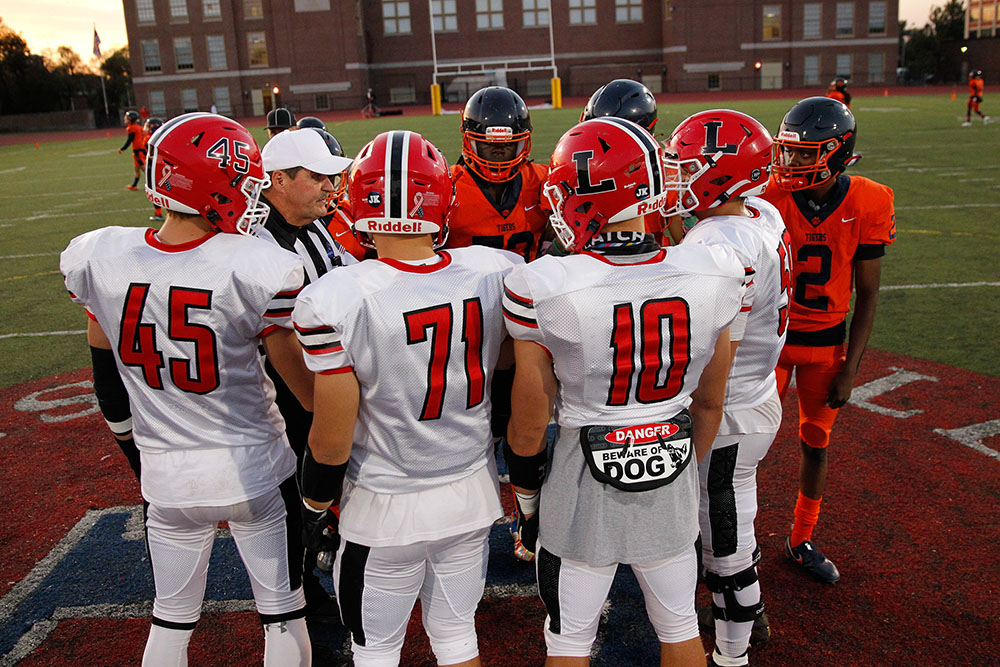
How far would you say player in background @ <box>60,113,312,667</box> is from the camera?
2.58 metres

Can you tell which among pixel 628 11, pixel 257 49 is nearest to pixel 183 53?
pixel 257 49

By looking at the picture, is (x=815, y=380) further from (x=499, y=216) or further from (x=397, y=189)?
(x=397, y=189)

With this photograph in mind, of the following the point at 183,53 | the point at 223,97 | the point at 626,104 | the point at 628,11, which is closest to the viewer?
the point at 626,104

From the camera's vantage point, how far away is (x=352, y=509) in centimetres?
257

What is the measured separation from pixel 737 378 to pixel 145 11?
195 feet

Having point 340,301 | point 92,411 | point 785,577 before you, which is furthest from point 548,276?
point 92,411

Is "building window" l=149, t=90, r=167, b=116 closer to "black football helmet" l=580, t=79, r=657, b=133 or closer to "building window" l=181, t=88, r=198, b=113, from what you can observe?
"building window" l=181, t=88, r=198, b=113

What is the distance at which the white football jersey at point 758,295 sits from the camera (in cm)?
303

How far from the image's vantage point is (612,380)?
2.44 metres

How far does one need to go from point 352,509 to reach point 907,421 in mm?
4501

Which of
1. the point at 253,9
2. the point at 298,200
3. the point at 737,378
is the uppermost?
the point at 253,9

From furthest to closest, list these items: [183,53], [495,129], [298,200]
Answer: [183,53], [495,129], [298,200]

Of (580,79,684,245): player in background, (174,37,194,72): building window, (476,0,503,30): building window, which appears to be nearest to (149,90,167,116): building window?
(174,37,194,72): building window

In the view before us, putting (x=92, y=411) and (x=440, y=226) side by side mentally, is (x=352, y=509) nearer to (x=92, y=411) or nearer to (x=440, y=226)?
(x=440, y=226)
